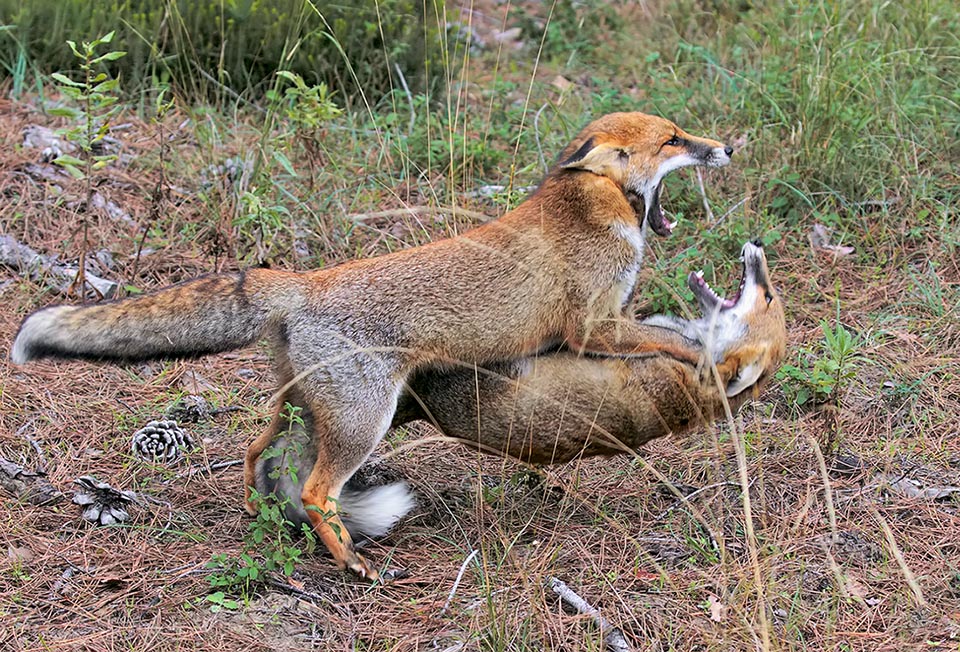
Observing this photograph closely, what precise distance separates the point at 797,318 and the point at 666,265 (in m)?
0.85

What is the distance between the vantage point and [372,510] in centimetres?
531

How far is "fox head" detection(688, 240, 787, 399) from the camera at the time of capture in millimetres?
5449

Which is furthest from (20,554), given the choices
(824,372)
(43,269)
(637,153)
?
(824,372)

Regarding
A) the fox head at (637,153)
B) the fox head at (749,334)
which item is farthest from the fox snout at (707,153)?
the fox head at (749,334)

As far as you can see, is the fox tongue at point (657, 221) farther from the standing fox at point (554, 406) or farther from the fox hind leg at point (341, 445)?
the fox hind leg at point (341, 445)

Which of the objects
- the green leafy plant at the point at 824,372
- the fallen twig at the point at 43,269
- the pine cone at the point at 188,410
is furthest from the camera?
the fallen twig at the point at 43,269

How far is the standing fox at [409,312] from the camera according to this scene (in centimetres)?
489

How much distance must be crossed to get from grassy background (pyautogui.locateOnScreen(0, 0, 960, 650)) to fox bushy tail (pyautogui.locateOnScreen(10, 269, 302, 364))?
911 millimetres

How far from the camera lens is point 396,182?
8.17 meters

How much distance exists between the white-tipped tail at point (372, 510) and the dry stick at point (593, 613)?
0.84m

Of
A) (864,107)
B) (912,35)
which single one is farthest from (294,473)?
(912,35)

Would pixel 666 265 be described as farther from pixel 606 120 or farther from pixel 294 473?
pixel 294 473

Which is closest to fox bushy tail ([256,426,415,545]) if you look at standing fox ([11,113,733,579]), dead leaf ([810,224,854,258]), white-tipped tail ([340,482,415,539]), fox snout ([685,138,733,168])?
white-tipped tail ([340,482,415,539])

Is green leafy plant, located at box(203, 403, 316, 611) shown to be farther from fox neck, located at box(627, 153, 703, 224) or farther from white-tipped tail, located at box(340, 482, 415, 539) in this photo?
fox neck, located at box(627, 153, 703, 224)
